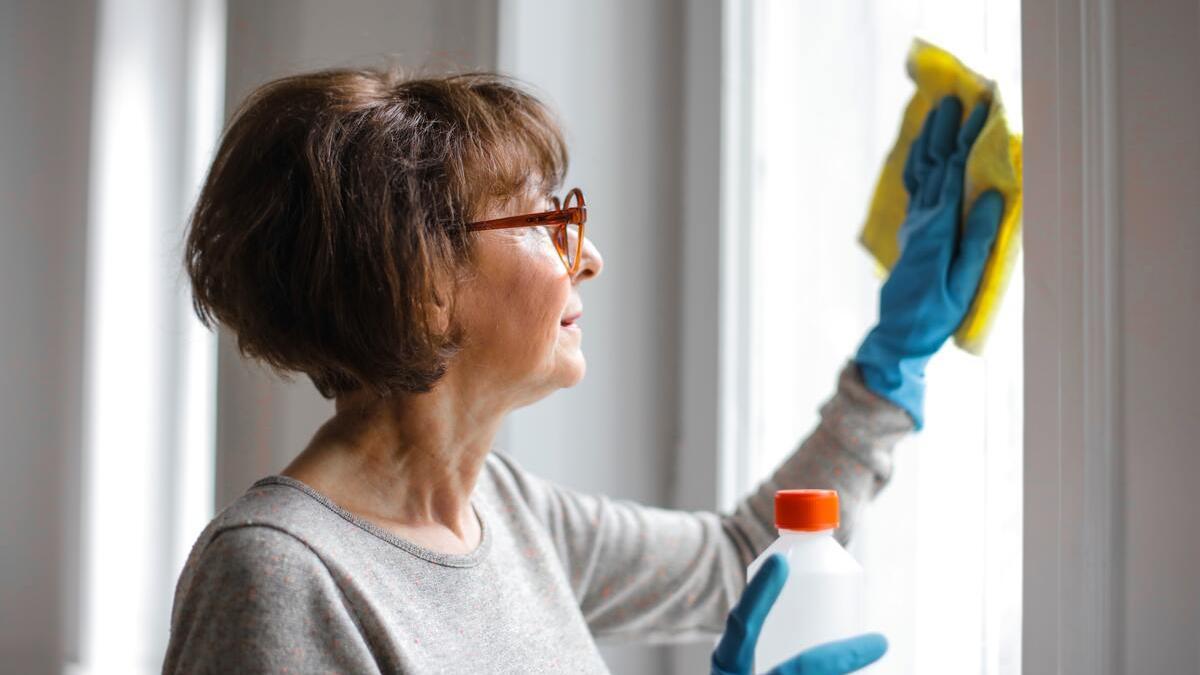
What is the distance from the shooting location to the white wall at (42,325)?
1343 millimetres

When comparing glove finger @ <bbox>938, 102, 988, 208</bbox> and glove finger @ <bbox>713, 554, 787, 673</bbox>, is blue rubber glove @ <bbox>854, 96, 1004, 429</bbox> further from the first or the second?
glove finger @ <bbox>713, 554, 787, 673</bbox>

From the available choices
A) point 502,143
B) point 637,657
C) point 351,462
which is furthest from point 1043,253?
point 637,657

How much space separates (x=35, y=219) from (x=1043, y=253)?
1.21m

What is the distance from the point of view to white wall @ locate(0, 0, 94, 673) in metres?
1.34

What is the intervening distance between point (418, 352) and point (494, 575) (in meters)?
0.23

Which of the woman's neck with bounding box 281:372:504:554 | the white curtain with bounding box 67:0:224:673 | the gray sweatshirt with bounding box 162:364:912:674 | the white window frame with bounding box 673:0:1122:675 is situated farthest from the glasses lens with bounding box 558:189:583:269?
the white curtain with bounding box 67:0:224:673

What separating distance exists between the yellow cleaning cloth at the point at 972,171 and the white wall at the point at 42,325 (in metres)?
1.02

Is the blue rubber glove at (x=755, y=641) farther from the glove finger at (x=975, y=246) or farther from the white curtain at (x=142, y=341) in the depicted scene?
the white curtain at (x=142, y=341)

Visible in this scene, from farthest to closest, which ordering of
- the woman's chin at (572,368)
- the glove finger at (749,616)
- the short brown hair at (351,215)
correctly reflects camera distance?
the woman's chin at (572,368), the short brown hair at (351,215), the glove finger at (749,616)

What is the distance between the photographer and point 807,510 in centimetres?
77

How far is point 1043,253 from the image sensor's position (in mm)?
832

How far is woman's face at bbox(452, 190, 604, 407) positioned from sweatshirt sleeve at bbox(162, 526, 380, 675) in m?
0.23

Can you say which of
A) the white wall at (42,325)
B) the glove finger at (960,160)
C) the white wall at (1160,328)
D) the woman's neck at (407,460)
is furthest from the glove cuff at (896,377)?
the white wall at (42,325)

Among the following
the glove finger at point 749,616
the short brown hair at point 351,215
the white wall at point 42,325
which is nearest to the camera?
the glove finger at point 749,616
